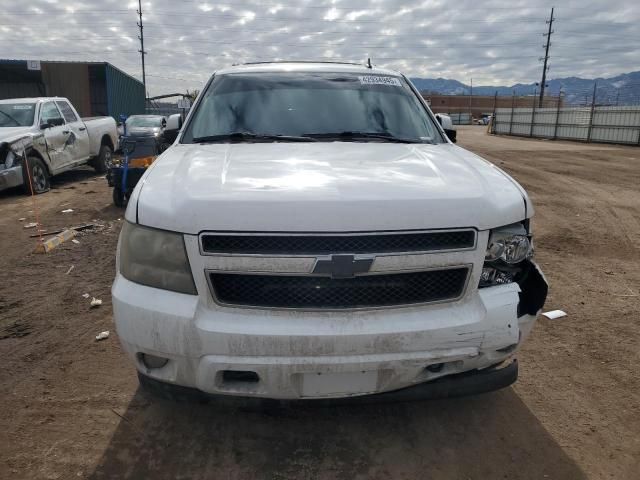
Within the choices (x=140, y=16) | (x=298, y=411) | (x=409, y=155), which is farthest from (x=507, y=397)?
(x=140, y=16)

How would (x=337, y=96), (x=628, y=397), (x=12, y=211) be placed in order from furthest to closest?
(x=12, y=211) → (x=337, y=96) → (x=628, y=397)

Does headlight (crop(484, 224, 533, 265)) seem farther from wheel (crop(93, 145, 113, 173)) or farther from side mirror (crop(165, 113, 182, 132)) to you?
wheel (crop(93, 145, 113, 173))

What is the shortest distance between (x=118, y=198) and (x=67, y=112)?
4260mm

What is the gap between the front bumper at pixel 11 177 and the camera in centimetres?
896

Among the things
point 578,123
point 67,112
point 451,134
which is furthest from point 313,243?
point 578,123

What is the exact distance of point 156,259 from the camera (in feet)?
6.83

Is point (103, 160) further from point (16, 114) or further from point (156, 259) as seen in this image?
point (156, 259)

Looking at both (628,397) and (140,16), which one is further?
(140,16)

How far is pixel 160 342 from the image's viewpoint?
201cm

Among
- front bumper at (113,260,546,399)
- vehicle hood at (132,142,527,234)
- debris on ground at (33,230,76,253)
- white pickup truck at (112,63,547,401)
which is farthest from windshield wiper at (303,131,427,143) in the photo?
debris on ground at (33,230,76,253)

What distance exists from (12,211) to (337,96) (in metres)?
7.12

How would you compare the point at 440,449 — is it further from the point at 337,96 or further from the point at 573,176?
the point at 573,176

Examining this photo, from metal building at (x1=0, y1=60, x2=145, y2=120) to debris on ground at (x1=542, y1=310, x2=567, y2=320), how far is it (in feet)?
88.9

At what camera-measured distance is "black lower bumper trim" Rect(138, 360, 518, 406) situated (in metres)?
2.12
